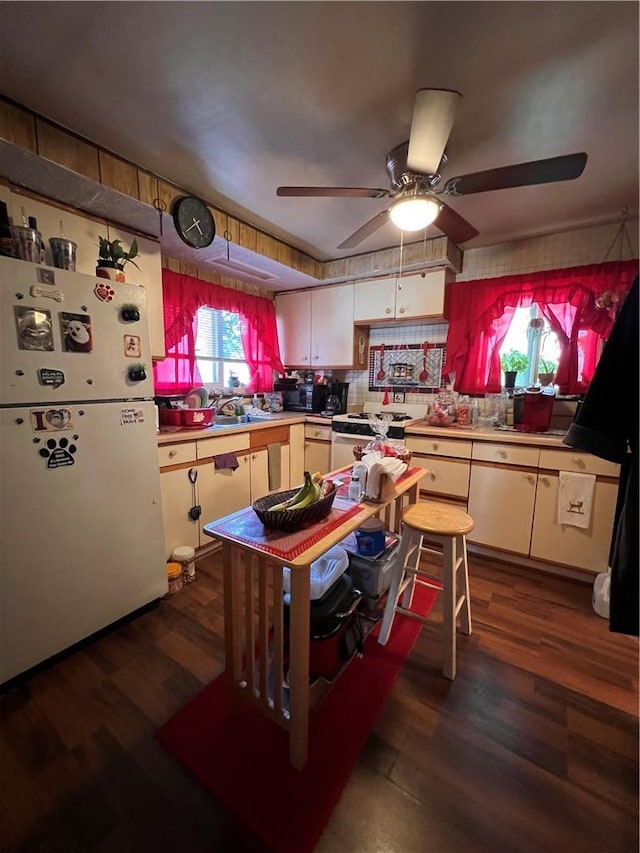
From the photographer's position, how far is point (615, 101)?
1.33m

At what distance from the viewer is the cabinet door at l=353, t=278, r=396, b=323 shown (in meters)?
2.95

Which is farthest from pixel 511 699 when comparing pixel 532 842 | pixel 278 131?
pixel 278 131

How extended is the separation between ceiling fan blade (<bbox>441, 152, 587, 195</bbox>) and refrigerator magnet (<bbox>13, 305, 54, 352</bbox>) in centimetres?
182

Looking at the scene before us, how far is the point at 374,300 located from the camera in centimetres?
304

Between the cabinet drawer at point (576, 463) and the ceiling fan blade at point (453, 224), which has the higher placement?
the ceiling fan blade at point (453, 224)

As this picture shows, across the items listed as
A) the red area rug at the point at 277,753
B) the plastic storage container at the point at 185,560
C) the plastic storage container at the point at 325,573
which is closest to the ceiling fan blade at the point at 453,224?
the plastic storage container at the point at 325,573

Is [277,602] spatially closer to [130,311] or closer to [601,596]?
[130,311]

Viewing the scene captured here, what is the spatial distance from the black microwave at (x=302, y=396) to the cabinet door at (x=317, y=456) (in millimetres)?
389

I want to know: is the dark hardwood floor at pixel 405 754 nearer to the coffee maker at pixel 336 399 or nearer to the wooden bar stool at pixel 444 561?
the wooden bar stool at pixel 444 561

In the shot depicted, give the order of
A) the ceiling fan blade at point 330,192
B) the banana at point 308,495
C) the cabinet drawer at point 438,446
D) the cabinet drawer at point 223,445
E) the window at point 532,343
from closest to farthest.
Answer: the banana at point 308,495 → the ceiling fan blade at point 330,192 → the cabinet drawer at point 223,445 → the cabinet drawer at point 438,446 → the window at point 532,343

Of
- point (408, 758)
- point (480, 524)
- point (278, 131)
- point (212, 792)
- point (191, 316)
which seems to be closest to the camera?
point (212, 792)

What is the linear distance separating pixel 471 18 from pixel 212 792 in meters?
2.55

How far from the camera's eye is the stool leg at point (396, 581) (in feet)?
5.16

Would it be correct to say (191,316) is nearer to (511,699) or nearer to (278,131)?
(278,131)
